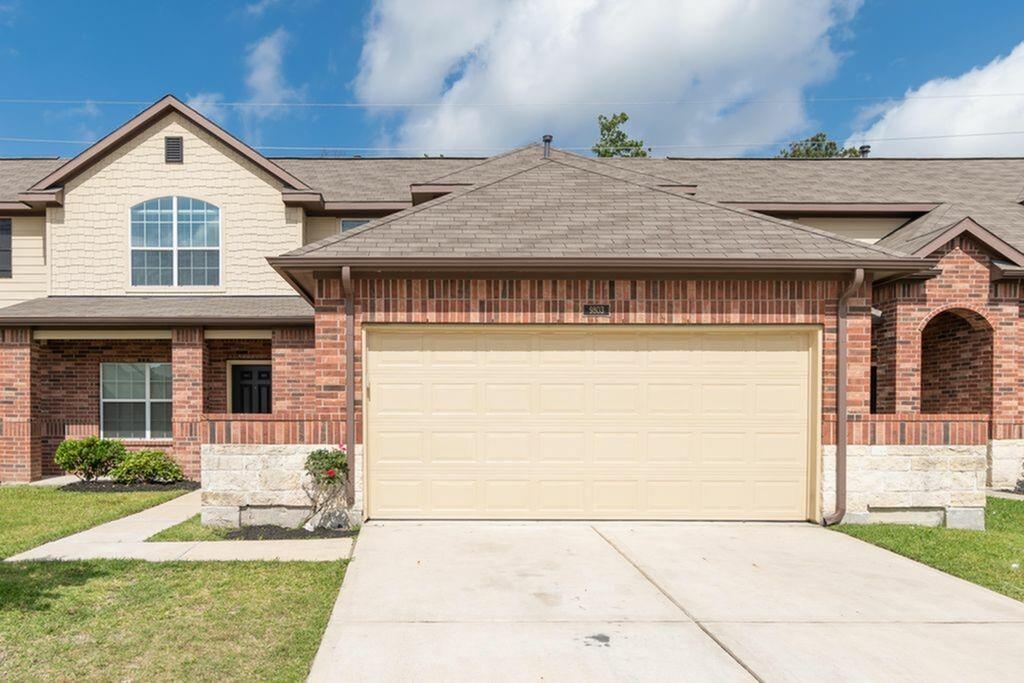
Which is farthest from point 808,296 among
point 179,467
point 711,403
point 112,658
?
point 179,467

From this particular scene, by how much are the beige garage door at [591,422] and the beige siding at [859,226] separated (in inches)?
294

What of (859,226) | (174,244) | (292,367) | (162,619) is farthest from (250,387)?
(859,226)

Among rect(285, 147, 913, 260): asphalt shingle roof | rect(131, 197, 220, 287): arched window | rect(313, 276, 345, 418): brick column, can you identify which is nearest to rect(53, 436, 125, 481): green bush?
rect(131, 197, 220, 287): arched window

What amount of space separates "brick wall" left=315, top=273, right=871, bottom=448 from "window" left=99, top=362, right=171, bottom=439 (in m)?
8.55

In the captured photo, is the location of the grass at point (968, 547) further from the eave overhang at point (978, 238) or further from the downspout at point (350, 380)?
the downspout at point (350, 380)

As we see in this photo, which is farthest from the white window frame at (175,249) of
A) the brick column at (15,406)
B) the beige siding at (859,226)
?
the beige siding at (859,226)

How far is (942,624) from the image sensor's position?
4.73m

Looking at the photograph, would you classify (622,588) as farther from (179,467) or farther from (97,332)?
(97,332)

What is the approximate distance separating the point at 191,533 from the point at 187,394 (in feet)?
18.5

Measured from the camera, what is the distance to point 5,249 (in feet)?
45.2

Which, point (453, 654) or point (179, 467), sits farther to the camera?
point (179, 467)

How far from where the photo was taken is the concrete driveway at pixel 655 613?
3.98m

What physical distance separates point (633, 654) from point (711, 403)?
14.4 ft

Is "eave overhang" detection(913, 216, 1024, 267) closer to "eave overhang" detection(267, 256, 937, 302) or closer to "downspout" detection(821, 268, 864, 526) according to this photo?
"eave overhang" detection(267, 256, 937, 302)
